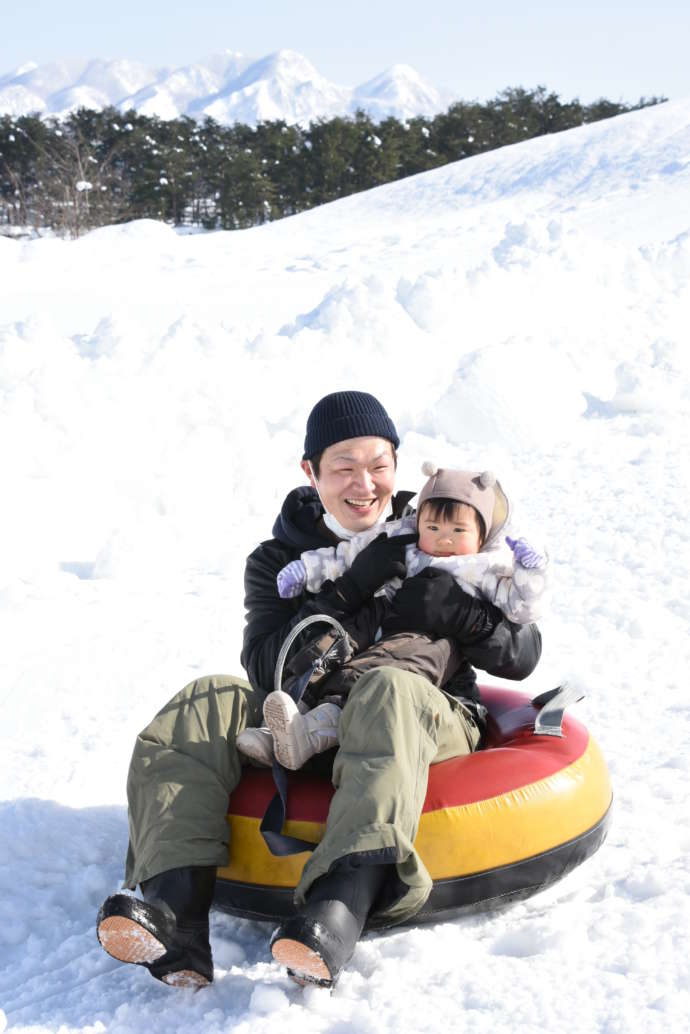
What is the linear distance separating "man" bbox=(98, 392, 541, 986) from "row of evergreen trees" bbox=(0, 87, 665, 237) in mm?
23024

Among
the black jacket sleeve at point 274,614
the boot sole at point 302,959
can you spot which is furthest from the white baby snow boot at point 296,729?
the boot sole at point 302,959

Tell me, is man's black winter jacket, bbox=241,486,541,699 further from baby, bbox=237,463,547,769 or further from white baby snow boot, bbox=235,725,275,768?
white baby snow boot, bbox=235,725,275,768

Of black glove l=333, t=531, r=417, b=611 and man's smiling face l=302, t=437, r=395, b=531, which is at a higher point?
man's smiling face l=302, t=437, r=395, b=531

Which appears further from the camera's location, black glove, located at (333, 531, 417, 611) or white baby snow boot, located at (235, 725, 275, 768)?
black glove, located at (333, 531, 417, 611)

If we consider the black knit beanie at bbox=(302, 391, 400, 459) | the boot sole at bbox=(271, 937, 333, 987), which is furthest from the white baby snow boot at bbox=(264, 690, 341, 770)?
the black knit beanie at bbox=(302, 391, 400, 459)

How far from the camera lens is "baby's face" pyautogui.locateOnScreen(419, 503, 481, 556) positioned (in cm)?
277

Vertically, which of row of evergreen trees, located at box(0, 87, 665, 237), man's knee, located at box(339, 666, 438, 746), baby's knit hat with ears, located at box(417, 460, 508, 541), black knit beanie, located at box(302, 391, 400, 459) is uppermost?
row of evergreen trees, located at box(0, 87, 665, 237)

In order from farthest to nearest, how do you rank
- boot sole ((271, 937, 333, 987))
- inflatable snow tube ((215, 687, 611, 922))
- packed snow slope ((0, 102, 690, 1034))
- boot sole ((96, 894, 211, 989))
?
inflatable snow tube ((215, 687, 611, 922))
packed snow slope ((0, 102, 690, 1034))
boot sole ((96, 894, 211, 989))
boot sole ((271, 937, 333, 987))

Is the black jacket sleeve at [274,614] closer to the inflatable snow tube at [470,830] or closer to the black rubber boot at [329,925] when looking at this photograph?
the inflatable snow tube at [470,830]

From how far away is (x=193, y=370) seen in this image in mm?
7156

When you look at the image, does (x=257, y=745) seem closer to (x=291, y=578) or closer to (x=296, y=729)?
(x=296, y=729)

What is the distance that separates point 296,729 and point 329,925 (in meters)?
0.49

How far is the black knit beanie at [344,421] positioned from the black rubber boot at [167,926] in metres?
1.14

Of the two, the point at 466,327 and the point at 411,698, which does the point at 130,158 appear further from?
the point at 411,698
